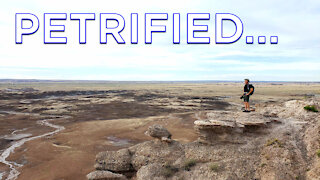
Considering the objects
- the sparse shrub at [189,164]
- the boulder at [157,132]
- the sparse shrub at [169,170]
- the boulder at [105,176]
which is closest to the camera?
the sparse shrub at [169,170]

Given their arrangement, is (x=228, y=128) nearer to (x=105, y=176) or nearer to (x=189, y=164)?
(x=189, y=164)

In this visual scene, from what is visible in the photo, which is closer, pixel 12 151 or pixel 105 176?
pixel 105 176

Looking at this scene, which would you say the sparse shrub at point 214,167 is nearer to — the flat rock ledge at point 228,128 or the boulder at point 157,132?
the flat rock ledge at point 228,128

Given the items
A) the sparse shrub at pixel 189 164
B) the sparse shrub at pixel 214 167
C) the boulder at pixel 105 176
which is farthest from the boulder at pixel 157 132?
the sparse shrub at pixel 214 167

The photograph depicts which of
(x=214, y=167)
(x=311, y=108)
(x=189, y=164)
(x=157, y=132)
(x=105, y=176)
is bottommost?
(x=105, y=176)

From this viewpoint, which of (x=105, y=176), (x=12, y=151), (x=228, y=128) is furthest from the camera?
(x=12, y=151)

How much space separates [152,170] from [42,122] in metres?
30.6

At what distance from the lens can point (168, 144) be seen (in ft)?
54.9

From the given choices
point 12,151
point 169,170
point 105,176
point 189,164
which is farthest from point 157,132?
point 12,151

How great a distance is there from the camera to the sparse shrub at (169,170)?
14.2 metres

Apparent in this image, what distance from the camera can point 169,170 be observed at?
1451cm

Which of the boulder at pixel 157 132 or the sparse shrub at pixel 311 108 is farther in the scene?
the sparse shrub at pixel 311 108

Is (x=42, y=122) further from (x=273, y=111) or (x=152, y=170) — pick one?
(x=273, y=111)

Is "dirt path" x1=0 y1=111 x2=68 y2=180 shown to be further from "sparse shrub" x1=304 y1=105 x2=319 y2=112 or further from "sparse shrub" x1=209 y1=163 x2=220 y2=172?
"sparse shrub" x1=304 y1=105 x2=319 y2=112
